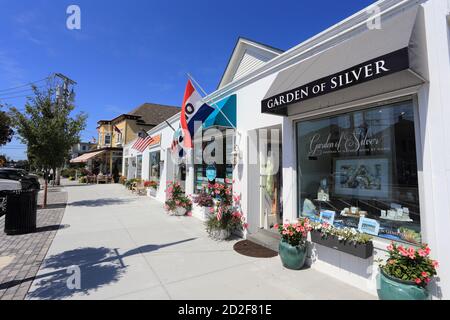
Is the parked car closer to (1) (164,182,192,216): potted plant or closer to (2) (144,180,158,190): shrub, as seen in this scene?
(2) (144,180,158,190): shrub

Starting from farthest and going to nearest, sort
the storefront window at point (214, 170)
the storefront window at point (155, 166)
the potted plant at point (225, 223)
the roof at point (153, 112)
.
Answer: the roof at point (153, 112) < the storefront window at point (155, 166) < the storefront window at point (214, 170) < the potted plant at point (225, 223)

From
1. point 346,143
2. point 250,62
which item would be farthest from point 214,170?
point 250,62

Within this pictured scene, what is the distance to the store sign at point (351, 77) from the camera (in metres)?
2.85

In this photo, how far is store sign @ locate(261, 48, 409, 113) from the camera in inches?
112

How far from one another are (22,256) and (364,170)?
7.15 metres

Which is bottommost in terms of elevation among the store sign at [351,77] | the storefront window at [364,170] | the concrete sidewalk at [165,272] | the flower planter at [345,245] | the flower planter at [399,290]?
the concrete sidewalk at [165,272]

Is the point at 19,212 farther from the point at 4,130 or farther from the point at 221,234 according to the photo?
the point at 4,130

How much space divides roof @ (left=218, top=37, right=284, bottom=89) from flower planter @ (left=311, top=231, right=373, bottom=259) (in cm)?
962

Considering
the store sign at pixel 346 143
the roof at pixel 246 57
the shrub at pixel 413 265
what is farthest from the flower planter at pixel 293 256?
the roof at pixel 246 57

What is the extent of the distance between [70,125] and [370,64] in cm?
1334

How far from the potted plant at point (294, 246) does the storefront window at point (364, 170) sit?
0.58m

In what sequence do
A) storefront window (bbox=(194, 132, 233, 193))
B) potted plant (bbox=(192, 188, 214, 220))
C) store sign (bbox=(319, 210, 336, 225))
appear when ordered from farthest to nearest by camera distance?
potted plant (bbox=(192, 188, 214, 220)) → storefront window (bbox=(194, 132, 233, 193)) → store sign (bbox=(319, 210, 336, 225))

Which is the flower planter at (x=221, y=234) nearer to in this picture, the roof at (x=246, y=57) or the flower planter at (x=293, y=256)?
the flower planter at (x=293, y=256)

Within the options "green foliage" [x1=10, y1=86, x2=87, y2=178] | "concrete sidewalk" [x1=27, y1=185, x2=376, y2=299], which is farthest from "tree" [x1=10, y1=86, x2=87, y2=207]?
"concrete sidewalk" [x1=27, y1=185, x2=376, y2=299]
